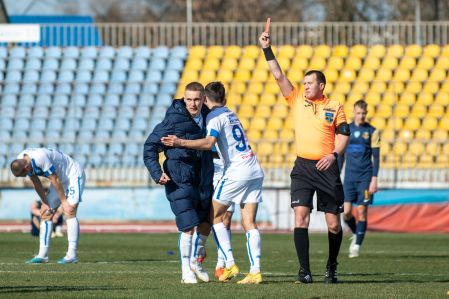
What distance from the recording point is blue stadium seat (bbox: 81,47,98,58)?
3388 cm

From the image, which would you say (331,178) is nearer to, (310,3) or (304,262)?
(304,262)

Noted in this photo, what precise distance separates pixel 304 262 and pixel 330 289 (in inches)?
32.9

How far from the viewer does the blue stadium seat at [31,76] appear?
3359 centimetres

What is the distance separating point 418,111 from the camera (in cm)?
3102

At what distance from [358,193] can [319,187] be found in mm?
6266

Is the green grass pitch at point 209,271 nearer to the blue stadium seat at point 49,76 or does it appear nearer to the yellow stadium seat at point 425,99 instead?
the yellow stadium seat at point 425,99

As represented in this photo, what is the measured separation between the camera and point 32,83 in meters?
33.5

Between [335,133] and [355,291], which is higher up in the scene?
[335,133]

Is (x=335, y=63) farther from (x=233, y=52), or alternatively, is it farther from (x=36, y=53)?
(x=36, y=53)

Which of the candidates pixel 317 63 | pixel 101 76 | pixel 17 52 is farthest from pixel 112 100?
pixel 317 63

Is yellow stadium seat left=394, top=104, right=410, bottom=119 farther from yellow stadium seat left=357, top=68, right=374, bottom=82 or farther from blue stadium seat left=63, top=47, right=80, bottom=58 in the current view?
blue stadium seat left=63, top=47, right=80, bottom=58

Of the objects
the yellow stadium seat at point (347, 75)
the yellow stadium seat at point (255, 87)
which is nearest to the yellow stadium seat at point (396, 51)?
the yellow stadium seat at point (347, 75)

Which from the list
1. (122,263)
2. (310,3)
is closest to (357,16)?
(310,3)

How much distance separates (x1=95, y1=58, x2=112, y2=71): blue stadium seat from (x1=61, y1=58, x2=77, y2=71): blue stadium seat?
2.16ft
